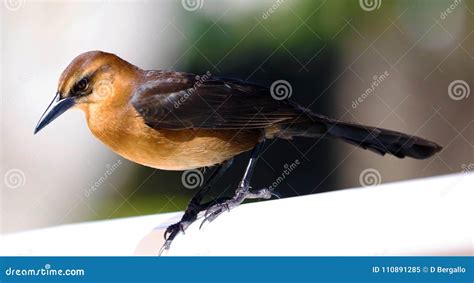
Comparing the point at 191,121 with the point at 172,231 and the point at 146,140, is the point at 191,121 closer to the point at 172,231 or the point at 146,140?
the point at 146,140

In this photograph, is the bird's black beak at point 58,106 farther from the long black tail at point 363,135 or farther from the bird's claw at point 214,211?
the long black tail at point 363,135

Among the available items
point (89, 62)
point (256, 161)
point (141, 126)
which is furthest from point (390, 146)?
point (89, 62)

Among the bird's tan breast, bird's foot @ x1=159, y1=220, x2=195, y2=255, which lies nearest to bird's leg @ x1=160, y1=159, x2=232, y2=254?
bird's foot @ x1=159, y1=220, x2=195, y2=255

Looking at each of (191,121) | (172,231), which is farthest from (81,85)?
(172,231)

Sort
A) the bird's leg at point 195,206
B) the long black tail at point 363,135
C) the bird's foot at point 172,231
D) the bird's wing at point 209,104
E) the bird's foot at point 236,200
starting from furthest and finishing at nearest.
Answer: the long black tail at point 363,135, the bird's wing at point 209,104, the bird's foot at point 236,200, the bird's leg at point 195,206, the bird's foot at point 172,231

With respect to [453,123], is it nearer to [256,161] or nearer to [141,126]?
[256,161]

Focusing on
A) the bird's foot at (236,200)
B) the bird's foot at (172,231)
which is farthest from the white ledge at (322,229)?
the bird's foot at (236,200)

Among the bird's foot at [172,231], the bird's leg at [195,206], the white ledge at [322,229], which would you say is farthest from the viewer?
the bird's leg at [195,206]
